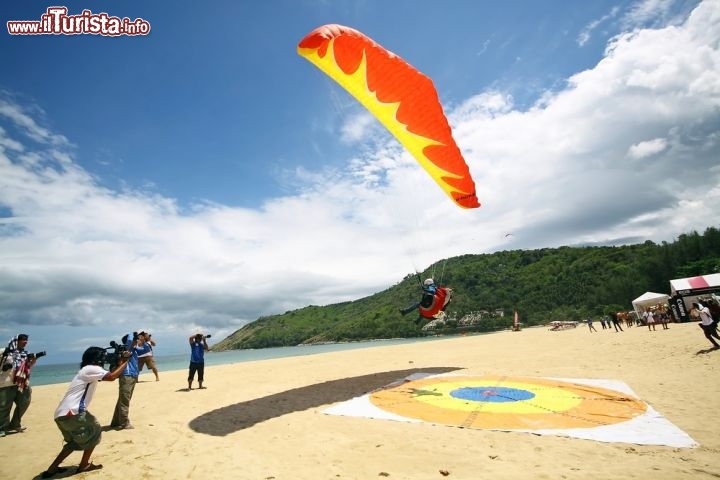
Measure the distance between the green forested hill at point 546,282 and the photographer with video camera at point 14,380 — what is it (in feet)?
204

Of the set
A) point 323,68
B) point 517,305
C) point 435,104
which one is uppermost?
point 323,68

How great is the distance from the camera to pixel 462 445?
201 inches

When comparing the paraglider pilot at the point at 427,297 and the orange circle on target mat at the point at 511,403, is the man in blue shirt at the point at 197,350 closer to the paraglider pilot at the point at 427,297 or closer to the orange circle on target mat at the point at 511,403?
the orange circle on target mat at the point at 511,403

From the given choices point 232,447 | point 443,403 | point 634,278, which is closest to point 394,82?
point 443,403

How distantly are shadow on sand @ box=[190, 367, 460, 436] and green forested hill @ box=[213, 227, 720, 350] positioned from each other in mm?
54462

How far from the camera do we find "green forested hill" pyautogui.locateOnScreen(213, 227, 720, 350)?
52575 mm

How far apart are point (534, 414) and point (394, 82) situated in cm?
782

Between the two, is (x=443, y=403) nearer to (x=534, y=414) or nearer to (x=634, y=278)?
(x=534, y=414)

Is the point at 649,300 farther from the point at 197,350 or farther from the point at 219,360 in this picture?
the point at 219,360

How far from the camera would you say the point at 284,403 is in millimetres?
8484

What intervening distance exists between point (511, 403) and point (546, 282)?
312ft

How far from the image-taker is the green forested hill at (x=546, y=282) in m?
52.6

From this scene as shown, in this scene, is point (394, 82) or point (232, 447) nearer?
point (232, 447)

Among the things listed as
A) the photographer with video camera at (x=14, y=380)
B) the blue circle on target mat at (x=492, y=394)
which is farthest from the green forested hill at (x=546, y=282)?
the photographer with video camera at (x=14, y=380)
